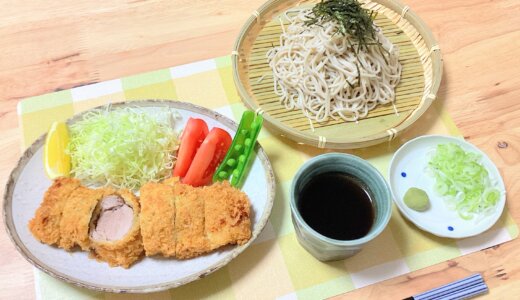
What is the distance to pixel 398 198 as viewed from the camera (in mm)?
1735

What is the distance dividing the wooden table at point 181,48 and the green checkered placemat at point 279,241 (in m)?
0.09

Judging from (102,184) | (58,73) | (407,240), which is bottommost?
Answer: (407,240)

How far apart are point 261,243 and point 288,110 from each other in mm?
652

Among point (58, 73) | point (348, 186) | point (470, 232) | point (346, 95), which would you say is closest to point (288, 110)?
point (346, 95)

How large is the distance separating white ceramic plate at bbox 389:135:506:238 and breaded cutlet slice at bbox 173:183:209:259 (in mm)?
752

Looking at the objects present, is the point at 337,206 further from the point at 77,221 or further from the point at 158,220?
the point at 77,221

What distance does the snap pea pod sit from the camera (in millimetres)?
1730

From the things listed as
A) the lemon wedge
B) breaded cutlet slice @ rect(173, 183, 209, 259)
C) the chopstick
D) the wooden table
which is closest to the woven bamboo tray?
the wooden table

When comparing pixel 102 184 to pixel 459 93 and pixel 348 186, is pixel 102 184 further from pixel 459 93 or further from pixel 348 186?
pixel 459 93

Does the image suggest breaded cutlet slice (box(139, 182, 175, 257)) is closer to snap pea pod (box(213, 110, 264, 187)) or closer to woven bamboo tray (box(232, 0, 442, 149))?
snap pea pod (box(213, 110, 264, 187))

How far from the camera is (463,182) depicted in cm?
176

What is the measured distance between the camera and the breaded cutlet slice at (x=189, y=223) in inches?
60.4

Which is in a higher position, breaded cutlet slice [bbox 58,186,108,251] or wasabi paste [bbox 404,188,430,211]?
breaded cutlet slice [bbox 58,186,108,251]

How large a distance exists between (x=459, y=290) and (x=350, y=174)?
58cm
